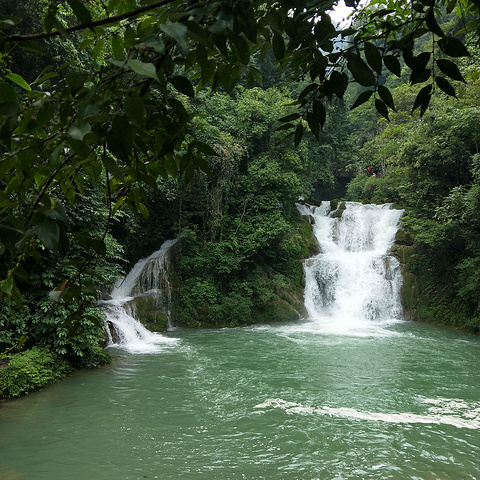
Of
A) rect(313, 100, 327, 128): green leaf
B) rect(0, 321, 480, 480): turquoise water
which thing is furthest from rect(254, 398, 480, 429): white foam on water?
rect(313, 100, 327, 128): green leaf

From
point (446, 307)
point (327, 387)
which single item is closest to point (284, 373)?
point (327, 387)

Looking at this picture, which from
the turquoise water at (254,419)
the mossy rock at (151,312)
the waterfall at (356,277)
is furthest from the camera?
the waterfall at (356,277)

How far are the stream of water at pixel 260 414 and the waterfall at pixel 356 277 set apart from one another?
10.7 ft

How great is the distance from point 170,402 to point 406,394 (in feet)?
12.5

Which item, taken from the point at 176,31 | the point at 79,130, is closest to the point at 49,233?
the point at 79,130

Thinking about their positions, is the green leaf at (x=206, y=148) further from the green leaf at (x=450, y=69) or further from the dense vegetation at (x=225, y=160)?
the green leaf at (x=450, y=69)

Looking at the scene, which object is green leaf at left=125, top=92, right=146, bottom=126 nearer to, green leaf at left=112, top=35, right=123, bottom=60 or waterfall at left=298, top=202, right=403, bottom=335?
green leaf at left=112, top=35, right=123, bottom=60

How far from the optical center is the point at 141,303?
11.8m

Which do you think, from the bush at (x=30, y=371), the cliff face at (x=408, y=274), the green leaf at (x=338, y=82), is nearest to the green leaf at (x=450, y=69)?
the green leaf at (x=338, y=82)

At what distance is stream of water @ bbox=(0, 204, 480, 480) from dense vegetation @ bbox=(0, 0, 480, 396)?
1.20m

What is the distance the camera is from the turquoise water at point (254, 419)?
425 centimetres

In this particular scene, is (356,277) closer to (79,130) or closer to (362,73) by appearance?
(362,73)

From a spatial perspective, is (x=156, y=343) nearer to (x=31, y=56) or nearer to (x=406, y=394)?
(x=406, y=394)

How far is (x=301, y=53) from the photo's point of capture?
47.9 inches
